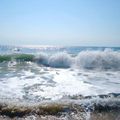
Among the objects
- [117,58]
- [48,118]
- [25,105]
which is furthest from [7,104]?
[117,58]

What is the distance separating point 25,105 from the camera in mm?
4922

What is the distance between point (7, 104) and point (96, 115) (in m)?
2.15

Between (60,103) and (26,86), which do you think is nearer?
(60,103)

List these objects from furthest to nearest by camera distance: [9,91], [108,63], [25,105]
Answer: [108,63], [9,91], [25,105]

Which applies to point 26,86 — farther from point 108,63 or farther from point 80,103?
point 108,63

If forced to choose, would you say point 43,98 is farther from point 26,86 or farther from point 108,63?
point 108,63

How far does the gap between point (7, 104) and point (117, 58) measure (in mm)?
14368

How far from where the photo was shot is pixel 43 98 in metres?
6.04

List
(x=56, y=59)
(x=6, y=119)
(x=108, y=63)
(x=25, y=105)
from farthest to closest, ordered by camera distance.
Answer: (x=56, y=59)
(x=108, y=63)
(x=25, y=105)
(x=6, y=119)

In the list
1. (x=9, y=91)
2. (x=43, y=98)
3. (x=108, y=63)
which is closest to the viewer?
(x=43, y=98)

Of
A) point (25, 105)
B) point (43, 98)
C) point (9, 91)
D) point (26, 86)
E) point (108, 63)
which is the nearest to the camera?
point (25, 105)

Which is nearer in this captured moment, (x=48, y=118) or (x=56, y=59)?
(x=48, y=118)

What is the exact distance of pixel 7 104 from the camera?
4.97 metres

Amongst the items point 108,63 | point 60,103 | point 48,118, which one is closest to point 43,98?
point 60,103
